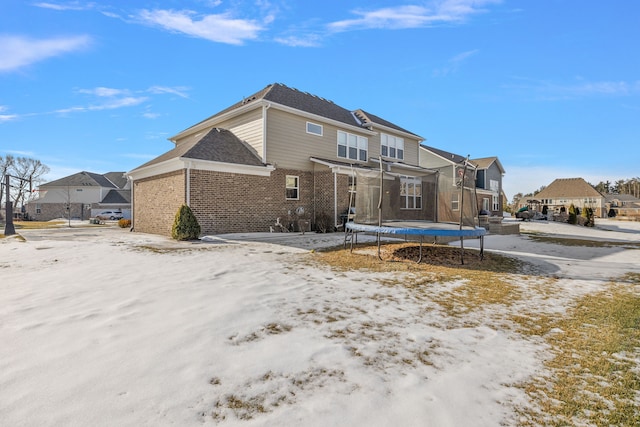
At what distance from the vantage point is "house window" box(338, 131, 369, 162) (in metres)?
18.2

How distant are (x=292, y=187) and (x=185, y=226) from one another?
5.82 metres

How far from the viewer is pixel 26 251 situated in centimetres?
874

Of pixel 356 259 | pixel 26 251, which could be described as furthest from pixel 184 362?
pixel 26 251

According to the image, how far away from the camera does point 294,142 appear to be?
16.0 m

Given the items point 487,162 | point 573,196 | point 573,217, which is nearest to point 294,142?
point 573,217

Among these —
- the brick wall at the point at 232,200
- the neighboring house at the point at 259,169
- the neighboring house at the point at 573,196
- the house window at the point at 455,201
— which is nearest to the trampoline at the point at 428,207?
the house window at the point at 455,201

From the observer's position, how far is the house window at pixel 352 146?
18.2 meters

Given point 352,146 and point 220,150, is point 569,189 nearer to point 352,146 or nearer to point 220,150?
point 352,146

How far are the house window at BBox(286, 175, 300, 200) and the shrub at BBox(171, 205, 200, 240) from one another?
5149 millimetres

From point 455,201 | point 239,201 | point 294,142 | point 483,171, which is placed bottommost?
point 455,201

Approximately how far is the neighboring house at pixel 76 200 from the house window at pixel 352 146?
3475 centimetres

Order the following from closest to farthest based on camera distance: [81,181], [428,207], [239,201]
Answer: [428,207] < [239,201] < [81,181]

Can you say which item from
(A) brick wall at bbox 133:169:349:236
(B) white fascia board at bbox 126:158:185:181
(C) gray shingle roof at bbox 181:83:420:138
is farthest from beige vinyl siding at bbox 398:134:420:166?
(B) white fascia board at bbox 126:158:185:181

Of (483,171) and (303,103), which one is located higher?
(303,103)
